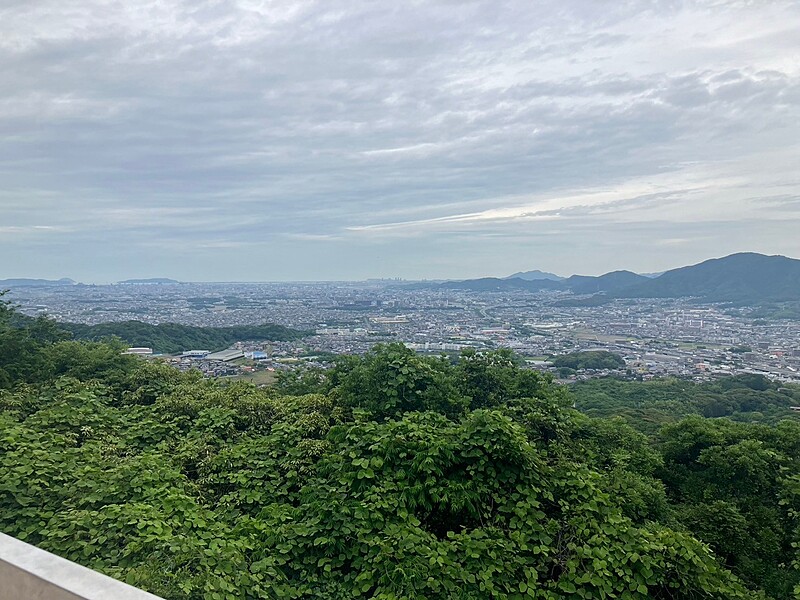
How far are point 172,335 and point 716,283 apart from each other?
5735 cm

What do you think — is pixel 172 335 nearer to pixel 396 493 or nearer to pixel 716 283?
pixel 396 493

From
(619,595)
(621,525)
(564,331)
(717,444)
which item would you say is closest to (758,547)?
(717,444)

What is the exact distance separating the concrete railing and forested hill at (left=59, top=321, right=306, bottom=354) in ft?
53.3

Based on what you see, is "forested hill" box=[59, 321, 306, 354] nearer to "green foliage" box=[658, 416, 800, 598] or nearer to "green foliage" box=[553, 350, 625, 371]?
"green foliage" box=[553, 350, 625, 371]

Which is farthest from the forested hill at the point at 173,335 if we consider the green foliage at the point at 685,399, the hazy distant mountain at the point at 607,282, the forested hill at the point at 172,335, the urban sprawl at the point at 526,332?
the hazy distant mountain at the point at 607,282

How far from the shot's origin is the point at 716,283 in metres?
56.7

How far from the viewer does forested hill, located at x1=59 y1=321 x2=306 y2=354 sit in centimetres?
1853

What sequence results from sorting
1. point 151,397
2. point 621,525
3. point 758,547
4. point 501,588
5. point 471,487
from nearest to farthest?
point 501,588 → point 621,525 → point 471,487 → point 758,547 → point 151,397

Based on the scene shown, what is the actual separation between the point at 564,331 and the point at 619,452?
29962 millimetres

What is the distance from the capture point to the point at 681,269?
64.3 m

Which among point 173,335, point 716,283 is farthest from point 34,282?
point 716,283

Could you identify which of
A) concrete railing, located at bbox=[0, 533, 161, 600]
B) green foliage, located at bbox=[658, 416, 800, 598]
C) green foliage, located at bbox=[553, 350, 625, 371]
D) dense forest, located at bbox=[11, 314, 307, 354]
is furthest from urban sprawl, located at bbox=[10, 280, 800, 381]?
concrete railing, located at bbox=[0, 533, 161, 600]

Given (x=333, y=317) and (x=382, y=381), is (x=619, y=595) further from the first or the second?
(x=333, y=317)

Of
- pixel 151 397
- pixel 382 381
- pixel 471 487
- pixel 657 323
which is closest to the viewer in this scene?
pixel 471 487
